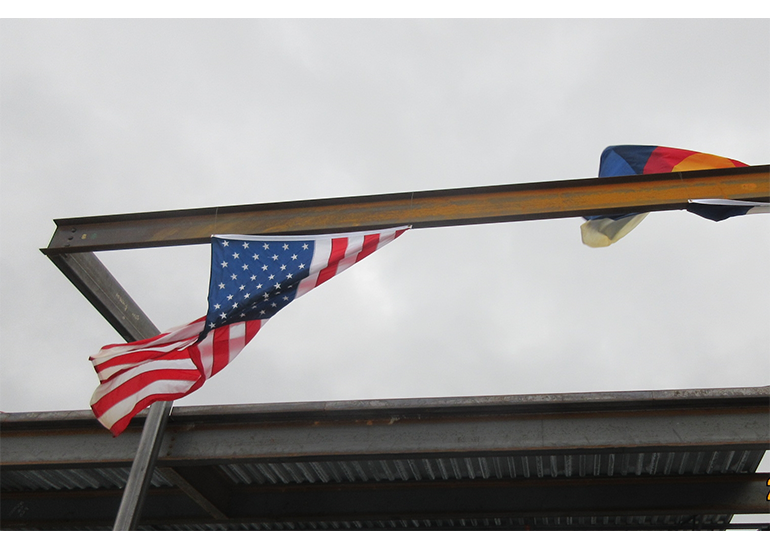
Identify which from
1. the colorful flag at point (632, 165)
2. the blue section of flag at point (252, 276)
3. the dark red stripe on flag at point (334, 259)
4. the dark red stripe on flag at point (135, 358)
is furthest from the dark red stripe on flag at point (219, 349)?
the colorful flag at point (632, 165)

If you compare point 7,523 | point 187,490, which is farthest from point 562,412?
point 7,523

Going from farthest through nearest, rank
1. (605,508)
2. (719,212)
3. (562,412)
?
1. (605,508)
2. (562,412)
3. (719,212)

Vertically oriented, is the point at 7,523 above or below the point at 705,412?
below

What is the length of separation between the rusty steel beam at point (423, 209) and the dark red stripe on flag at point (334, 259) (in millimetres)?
398

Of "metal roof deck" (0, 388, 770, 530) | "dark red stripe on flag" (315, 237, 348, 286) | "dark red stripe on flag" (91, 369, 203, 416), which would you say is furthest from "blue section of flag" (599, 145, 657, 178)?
"dark red stripe on flag" (91, 369, 203, 416)

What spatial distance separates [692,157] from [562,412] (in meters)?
3.00

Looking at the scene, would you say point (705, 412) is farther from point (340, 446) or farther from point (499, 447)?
point (340, 446)

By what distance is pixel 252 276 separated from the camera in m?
5.27

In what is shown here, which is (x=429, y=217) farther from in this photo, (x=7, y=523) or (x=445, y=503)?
(x=7, y=523)

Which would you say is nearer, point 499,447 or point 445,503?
point 499,447

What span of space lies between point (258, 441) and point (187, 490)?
1.23m

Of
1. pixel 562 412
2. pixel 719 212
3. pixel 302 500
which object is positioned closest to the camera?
pixel 719 212

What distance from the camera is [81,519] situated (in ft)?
25.5

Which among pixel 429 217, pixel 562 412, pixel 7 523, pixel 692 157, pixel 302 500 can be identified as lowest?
pixel 7 523
